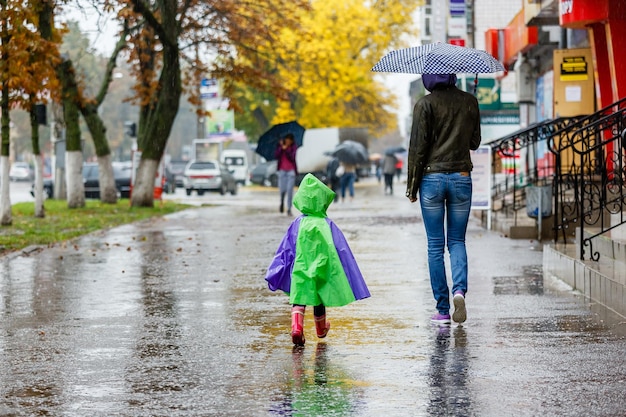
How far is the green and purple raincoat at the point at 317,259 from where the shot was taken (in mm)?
8844

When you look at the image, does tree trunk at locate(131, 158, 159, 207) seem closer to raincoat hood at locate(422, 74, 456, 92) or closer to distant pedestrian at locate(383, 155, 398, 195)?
distant pedestrian at locate(383, 155, 398, 195)

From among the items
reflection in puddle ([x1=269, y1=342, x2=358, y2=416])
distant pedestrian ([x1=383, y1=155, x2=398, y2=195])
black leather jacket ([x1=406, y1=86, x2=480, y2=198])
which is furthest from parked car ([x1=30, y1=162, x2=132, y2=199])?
reflection in puddle ([x1=269, y1=342, x2=358, y2=416])

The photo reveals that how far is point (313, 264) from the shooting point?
884cm

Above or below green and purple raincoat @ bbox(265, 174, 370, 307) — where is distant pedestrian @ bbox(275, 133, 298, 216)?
above

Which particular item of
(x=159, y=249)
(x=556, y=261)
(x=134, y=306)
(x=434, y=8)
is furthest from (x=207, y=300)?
(x=434, y=8)

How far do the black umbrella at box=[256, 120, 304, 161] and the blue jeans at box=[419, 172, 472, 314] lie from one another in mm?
19672

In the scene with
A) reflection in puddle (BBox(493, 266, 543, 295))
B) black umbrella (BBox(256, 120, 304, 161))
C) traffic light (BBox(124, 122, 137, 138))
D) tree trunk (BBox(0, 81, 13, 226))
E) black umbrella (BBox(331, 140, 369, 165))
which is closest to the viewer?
reflection in puddle (BBox(493, 266, 543, 295))

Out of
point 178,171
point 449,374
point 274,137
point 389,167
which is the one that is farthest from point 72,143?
point 178,171

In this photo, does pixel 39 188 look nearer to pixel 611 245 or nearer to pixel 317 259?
pixel 611 245

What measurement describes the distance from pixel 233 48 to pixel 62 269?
2473 cm

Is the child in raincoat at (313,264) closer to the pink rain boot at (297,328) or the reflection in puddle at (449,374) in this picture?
the pink rain boot at (297,328)

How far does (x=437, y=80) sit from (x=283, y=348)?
7.84ft

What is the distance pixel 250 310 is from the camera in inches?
436

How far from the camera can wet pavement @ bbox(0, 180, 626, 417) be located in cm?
688
